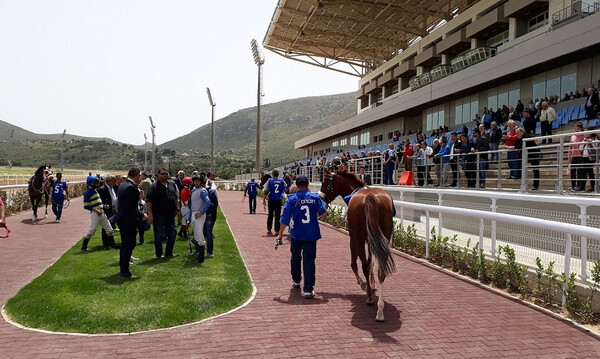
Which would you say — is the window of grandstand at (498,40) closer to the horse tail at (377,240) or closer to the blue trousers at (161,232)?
the blue trousers at (161,232)

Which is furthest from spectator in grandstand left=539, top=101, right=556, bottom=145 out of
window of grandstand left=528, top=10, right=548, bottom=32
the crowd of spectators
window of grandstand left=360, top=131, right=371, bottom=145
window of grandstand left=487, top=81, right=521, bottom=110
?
window of grandstand left=360, top=131, right=371, bottom=145

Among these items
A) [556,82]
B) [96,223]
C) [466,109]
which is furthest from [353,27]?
[96,223]

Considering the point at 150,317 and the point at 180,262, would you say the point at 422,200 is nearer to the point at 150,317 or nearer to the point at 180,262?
the point at 180,262

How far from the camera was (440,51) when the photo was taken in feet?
105

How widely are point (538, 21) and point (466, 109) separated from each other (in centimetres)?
580

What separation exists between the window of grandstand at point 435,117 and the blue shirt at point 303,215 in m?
24.7

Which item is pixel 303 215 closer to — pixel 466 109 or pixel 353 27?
pixel 466 109

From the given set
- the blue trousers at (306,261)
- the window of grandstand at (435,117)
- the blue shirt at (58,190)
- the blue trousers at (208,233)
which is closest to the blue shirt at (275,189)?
the blue trousers at (208,233)

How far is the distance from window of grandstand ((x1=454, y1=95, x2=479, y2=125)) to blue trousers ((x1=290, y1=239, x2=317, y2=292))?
2199 cm

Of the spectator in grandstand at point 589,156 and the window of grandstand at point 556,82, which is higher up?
the window of grandstand at point 556,82

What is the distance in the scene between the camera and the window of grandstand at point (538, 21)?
23.1 meters

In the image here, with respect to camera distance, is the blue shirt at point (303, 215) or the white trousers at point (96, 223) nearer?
the blue shirt at point (303, 215)

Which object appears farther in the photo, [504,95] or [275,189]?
[504,95]

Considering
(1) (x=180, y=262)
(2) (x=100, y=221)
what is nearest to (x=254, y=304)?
(1) (x=180, y=262)
